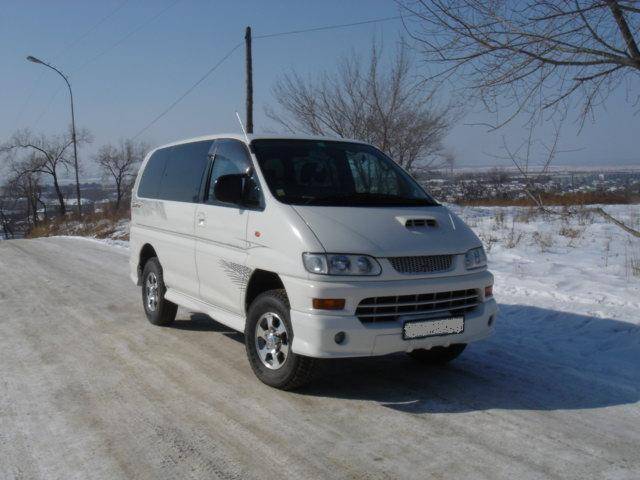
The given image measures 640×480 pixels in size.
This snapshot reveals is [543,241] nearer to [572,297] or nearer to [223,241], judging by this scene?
[572,297]

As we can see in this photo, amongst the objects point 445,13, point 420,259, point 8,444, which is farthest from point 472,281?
point 8,444

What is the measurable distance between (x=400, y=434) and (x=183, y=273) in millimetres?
3083

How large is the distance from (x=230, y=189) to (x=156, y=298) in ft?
7.99

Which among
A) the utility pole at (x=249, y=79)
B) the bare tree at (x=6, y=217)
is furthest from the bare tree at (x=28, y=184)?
the utility pole at (x=249, y=79)

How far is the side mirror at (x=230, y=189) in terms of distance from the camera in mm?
5098

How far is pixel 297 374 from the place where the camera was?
464cm

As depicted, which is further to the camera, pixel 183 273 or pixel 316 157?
pixel 183 273

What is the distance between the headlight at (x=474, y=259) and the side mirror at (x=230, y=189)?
1.90 meters

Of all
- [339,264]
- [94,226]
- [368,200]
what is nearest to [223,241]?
[368,200]

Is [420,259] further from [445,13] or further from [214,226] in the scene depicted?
[445,13]

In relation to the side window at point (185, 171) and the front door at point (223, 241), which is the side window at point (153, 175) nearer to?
the side window at point (185, 171)

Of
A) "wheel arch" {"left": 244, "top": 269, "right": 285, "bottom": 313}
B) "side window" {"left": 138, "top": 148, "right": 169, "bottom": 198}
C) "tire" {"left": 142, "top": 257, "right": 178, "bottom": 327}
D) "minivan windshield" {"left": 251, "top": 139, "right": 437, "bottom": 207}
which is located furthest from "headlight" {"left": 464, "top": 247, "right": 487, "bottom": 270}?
"side window" {"left": 138, "top": 148, "right": 169, "bottom": 198}

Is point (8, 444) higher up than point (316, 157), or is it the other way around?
point (316, 157)

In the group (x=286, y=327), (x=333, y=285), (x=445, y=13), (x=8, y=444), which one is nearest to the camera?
(x=8, y=444)
